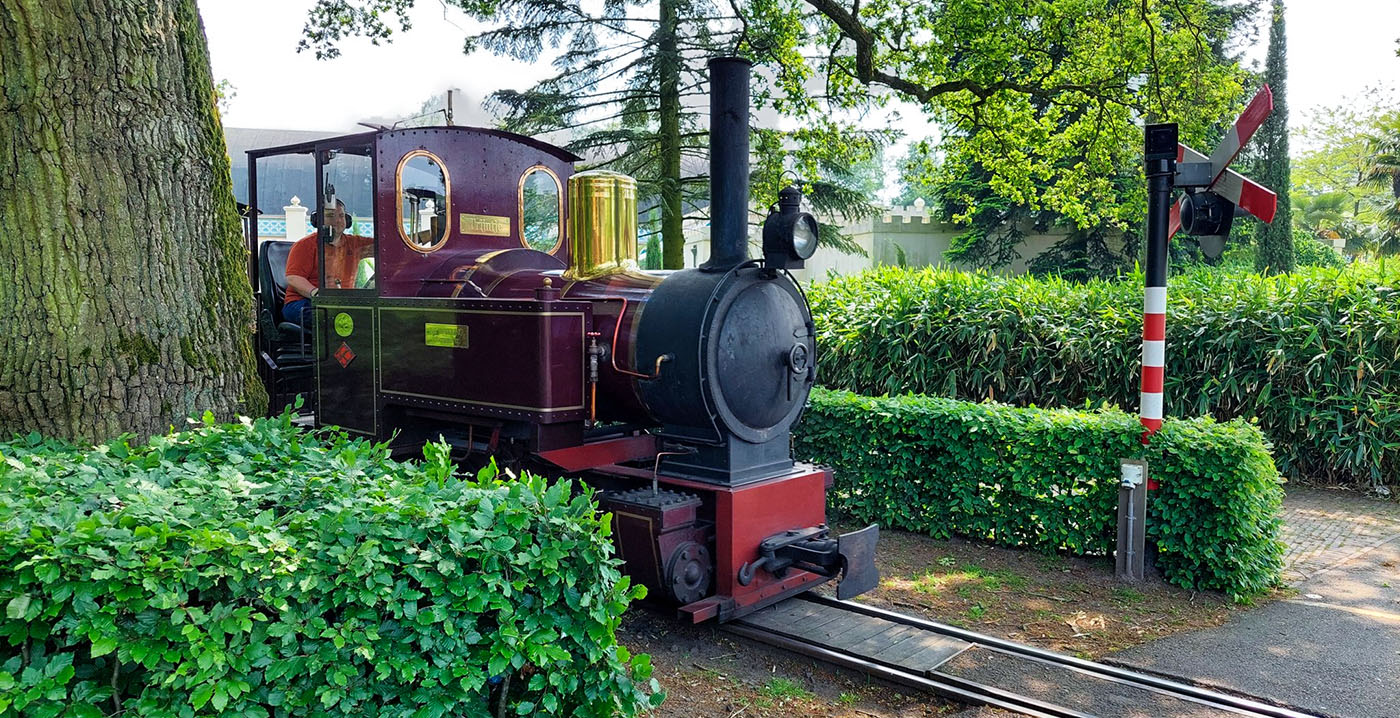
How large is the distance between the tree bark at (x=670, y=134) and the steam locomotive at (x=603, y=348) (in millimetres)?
6456

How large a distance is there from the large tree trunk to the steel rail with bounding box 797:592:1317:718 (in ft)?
11.2

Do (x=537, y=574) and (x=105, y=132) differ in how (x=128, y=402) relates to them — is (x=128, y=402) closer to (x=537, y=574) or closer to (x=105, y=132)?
(x=105, y=132)

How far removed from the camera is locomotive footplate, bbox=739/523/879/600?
4750 millimetres

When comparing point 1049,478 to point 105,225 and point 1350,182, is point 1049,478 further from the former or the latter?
point 1350,182

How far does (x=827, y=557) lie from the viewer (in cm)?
482

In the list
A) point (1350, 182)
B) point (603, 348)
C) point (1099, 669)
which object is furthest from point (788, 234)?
point (1350, 182)

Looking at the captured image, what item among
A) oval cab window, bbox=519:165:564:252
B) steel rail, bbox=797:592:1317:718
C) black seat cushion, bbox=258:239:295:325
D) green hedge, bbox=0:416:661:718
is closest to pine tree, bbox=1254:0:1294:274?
oval cab window, bbox=519:165:564:252

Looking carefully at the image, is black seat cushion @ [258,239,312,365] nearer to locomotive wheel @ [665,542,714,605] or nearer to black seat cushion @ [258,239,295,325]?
black seat cushion @ [258,239,295,325]

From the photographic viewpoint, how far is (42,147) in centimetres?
408

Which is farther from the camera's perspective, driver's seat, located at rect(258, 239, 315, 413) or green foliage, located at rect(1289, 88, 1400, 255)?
green foliage, located at rect(1289, 88, 1400, 255)

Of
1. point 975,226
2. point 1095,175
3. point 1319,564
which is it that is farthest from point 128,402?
point 975,226

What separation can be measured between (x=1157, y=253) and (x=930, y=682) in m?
3.19

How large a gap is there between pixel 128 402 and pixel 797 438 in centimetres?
451

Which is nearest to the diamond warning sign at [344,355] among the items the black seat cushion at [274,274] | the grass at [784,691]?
the black seat cushion at [274,274]
